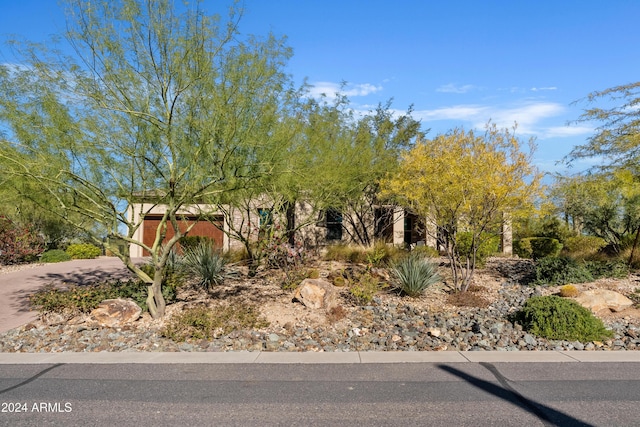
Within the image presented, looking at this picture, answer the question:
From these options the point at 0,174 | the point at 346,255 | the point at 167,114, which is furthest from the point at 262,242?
the point at 0,174

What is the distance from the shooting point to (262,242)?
15375mm

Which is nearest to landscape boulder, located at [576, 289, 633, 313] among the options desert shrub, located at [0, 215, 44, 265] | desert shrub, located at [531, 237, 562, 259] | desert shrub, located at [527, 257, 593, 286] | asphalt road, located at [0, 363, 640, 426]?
desert shrub, located at [527, 257, 593, 286]

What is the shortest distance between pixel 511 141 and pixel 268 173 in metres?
6.43

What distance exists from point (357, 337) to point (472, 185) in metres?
4.55

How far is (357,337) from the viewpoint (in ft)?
30.7

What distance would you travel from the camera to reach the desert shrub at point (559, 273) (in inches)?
529

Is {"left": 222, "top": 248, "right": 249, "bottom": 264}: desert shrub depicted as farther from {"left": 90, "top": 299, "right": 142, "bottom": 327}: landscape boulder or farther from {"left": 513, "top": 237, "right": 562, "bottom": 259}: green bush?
{"left": 513, "top": 237, "right": 562, "bottom": 259}: green bush

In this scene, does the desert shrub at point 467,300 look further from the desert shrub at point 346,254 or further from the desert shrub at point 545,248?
the desert shrub at point 545,248

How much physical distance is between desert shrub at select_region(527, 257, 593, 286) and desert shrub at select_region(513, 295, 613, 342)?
174 inches

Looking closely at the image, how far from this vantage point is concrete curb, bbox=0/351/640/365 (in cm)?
765

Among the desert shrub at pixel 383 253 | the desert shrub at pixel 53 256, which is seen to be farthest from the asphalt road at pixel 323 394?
the desert shrub at pixel 53 256

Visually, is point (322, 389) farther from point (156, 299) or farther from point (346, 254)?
point (346, 254)

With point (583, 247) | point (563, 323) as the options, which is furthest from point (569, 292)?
point (583, 247)

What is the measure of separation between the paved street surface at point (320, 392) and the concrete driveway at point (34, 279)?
175 inches
